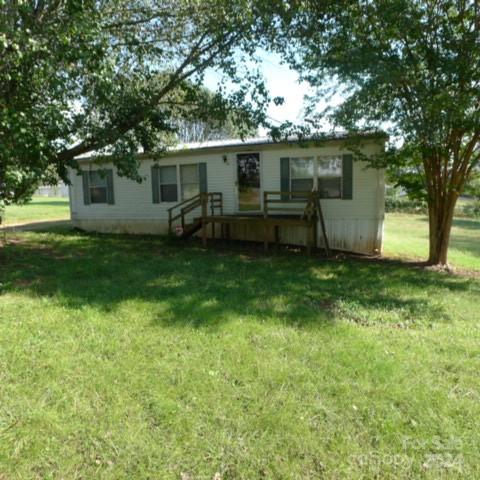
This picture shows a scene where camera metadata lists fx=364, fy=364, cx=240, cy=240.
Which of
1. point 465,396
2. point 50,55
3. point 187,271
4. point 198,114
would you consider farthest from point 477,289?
point 50,55

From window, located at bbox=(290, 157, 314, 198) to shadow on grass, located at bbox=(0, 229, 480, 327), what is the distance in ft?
7.06

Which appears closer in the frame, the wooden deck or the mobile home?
the wooden deck

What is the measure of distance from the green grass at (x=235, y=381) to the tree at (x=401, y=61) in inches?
127

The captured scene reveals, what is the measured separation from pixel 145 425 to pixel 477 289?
19.5ft

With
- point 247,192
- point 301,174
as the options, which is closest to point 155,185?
point 247,192

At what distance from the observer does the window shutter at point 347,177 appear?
9.45 m

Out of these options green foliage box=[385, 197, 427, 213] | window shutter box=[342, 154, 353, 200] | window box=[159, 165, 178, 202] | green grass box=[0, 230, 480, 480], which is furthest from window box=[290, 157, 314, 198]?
green foliage box=[385, 197, 427, 213]

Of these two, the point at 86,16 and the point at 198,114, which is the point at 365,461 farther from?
the point at 198,114

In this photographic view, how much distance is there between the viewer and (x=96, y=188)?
13438 millimetres

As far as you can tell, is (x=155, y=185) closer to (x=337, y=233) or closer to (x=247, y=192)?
(x=247, y=192)

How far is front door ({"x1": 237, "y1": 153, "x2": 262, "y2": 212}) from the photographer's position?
10766 millimetres

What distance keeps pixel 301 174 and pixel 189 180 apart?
3.72 meters

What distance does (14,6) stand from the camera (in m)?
4.66

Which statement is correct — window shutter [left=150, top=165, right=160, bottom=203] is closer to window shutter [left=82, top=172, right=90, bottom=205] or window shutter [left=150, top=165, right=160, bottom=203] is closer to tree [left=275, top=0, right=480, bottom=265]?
window shutter [left=82, top=172, right=90, bottom=205]
